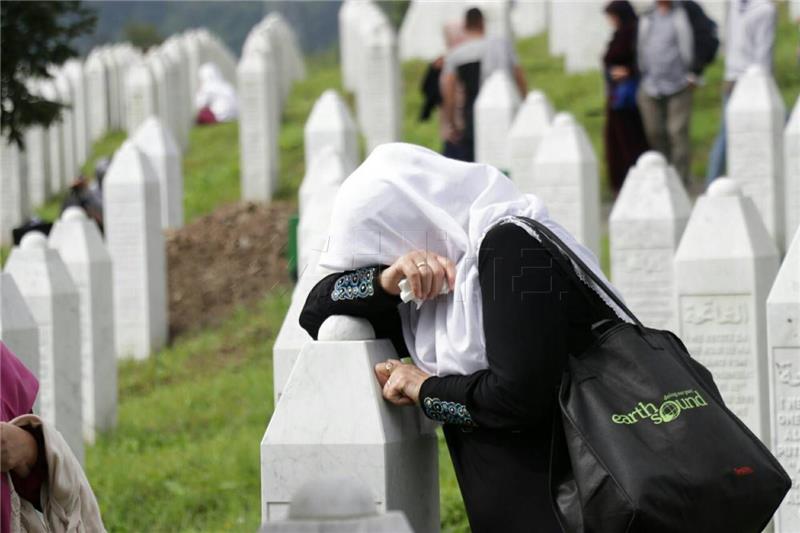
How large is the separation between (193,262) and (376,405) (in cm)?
1246

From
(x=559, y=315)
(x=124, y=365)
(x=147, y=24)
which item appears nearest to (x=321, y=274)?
(x=559, y=315)

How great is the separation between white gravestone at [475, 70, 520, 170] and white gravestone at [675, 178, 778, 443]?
308 inches

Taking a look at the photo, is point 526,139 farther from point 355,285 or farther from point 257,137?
point 355,285

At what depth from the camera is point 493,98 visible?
16250mm

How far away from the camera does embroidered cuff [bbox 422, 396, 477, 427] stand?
4.68 m

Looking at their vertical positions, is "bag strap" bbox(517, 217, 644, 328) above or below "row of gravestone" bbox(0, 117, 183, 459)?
above

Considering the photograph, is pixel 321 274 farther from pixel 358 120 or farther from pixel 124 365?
pixel 358 120

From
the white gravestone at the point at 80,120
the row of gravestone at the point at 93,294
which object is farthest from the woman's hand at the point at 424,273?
the white gravestone at the point at 80,120

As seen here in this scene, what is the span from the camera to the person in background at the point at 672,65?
53.2 ft

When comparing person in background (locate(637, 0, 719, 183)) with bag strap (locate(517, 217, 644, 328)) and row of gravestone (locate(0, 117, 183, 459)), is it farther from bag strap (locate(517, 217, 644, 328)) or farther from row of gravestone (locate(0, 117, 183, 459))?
bag strap (locate(517, 217, 644, 328))

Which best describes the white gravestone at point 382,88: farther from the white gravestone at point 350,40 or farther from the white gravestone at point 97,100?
the white gravestone at point 97,100

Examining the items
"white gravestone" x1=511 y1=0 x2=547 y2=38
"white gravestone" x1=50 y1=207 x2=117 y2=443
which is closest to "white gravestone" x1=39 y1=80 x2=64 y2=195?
"white gravestone" x1=511 y1=0 x2=547 y2=38

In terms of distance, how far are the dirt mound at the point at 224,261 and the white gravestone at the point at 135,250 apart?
678 mm

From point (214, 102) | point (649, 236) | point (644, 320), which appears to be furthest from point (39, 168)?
point (649, 236)
